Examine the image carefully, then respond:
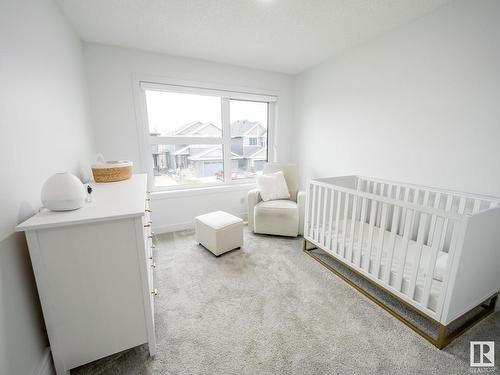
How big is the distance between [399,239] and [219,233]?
1702 millimetres

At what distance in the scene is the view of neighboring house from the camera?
2.97 m

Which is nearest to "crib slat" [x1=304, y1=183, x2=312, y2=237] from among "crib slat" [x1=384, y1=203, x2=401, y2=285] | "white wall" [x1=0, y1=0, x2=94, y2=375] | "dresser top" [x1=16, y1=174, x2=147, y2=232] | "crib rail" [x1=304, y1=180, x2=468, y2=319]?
"crib rail" [x1=304, y1=180, x2=468, y2=319]

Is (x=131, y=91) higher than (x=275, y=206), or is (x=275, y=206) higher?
(x=131, y=91)

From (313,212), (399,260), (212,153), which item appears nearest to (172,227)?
(212,153)

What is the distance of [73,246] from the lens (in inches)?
39.3

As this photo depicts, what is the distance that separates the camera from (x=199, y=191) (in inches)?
121

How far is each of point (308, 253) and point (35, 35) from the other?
273 cm

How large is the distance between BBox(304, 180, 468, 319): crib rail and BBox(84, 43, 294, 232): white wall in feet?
5.12

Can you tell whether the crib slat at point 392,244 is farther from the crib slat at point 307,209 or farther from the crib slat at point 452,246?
the crib slat at point 307,209

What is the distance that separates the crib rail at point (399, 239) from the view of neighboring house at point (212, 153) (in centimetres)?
145

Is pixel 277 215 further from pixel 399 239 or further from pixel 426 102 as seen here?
pixel 426 102

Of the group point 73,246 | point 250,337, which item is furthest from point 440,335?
point 73,246

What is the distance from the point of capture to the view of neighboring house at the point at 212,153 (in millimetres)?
2975

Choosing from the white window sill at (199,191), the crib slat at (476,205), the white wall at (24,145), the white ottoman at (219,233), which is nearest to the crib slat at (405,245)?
the crib slat at (476,205)
